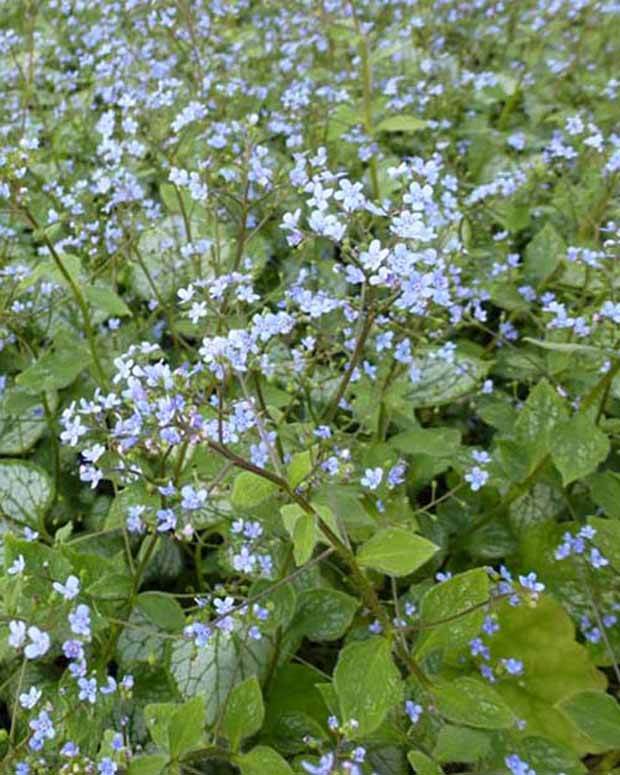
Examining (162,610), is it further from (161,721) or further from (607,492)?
(607,492)

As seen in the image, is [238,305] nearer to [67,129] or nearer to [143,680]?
[143,680]

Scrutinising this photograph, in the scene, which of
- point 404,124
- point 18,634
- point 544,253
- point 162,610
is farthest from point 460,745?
point 404,124

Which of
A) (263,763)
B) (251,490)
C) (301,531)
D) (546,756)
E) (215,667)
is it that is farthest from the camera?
(215,667)

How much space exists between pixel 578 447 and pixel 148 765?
53.5 inches

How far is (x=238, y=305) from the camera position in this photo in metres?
2.28

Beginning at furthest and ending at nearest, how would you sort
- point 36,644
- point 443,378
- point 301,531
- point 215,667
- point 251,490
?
point 443,378
point 215,667
point 251,490
point 301,531
point 36,644

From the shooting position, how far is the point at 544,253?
336 centimetres

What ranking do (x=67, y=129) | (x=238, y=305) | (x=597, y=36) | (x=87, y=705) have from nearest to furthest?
1. (x=87, y=705)
2. (x=238, y=305)
3. (x=67, y=129)
4. (x=597, y=36)

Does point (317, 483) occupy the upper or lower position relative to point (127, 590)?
upper

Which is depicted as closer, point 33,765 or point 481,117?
point 33,765

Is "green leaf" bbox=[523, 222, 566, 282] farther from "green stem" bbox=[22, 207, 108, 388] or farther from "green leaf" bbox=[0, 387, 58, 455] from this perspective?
"green leaf" bbox=[0, 387, 58, 455]

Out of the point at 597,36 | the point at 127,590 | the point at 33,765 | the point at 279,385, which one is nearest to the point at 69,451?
the point at 279,385

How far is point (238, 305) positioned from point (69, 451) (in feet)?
3.70

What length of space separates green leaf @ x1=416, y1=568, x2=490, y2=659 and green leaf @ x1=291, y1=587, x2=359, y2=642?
36cm
